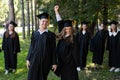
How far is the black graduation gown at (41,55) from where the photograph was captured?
25.3 feet

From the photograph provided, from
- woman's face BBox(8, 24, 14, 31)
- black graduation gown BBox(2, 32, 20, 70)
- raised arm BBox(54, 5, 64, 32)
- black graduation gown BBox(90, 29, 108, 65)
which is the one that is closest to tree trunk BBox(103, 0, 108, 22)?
black graduation gown BBox(90, 29, 108, 65)

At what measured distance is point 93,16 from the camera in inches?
666

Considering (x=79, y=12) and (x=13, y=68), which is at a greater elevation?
(x=79, y=12)

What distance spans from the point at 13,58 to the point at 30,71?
14.4 ft

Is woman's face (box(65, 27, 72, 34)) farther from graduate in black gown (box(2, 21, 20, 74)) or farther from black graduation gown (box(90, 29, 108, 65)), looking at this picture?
black graduation gown (box(90, 29, 108, 65))

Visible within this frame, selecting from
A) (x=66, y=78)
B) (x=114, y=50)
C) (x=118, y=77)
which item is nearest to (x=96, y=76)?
(x=118, y=77)

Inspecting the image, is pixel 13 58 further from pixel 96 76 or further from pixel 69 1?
pixel 69 1

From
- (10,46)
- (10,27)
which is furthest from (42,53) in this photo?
(10,46)

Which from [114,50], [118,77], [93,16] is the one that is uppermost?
[93,16]

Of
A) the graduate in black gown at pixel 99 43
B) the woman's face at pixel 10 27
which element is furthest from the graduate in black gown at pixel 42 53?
the graduate in black gown at pixel 99 43

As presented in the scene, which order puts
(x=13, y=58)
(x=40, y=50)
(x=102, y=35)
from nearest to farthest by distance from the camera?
(x=40, y=50), (x=13, y=58), (x=102, y=35)

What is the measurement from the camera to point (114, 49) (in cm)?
1230

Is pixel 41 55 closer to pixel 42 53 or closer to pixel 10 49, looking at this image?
pixel 42 53

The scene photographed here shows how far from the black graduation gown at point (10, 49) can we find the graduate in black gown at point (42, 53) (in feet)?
13.8
